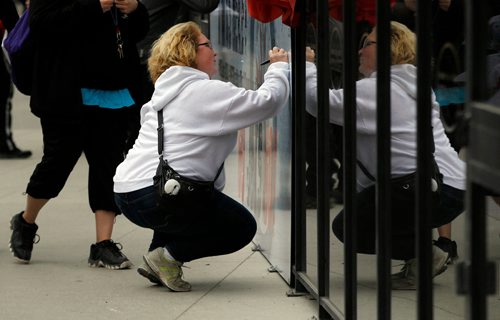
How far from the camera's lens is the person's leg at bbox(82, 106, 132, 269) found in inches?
264

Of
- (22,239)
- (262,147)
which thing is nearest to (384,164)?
(262,147)

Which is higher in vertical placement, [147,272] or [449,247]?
[449,247]

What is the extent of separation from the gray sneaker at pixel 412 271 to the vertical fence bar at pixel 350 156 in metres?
0.61

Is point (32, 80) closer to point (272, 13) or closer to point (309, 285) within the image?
point (272, 13)

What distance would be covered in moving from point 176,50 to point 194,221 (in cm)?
81

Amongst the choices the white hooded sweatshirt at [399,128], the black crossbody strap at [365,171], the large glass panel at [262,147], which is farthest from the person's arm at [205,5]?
the black crossbody strap at [365,171]

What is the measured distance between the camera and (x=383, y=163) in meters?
4.18

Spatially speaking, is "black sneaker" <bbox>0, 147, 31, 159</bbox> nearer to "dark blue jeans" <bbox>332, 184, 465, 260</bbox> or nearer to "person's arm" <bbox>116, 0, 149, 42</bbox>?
"person's arm" <bbox>116, 0, 149, 42</bbox>

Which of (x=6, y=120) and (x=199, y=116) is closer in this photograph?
(x=199, y=116)

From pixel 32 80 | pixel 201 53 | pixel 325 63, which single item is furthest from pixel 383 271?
pixel 32 80

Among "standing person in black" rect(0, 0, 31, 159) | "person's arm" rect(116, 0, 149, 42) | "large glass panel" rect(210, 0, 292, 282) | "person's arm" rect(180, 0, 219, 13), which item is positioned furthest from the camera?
"standing person in black" rect(0, 0, 31, 159)

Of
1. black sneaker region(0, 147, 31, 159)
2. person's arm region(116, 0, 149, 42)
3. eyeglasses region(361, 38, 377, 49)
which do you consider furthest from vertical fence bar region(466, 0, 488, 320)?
black sneaker region(0, 147, 31, 159)

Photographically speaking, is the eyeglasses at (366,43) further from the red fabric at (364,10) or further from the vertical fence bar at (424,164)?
the vertical fence bar at (424,164)

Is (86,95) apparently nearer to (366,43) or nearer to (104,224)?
(104,224)
